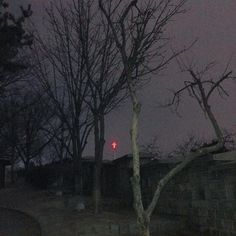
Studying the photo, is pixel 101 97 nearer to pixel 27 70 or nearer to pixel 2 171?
pixel 27 70

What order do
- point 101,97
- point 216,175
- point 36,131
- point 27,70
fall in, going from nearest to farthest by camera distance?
1. point 216,175
2. point 101,97
3. point 27,70
4. point 36,131

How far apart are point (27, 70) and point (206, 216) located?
1162cm

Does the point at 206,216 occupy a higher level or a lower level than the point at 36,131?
lower

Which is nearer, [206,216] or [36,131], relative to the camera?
[206,216]

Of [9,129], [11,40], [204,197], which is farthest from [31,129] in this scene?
[204,197]

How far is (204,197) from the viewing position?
41.0ft

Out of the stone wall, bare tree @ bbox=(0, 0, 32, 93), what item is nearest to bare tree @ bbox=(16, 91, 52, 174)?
bare tree @ bbox=(0, 0, 32, 93)

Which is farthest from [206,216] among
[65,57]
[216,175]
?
[65,57]

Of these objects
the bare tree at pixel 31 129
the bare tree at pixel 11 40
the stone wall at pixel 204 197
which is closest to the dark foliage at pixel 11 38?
the bare tree at pixel 11 40

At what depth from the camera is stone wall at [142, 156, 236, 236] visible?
11.3m

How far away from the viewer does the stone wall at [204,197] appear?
37.0 ft

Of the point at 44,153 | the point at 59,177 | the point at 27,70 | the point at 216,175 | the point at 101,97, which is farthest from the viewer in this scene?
the point at 44,153

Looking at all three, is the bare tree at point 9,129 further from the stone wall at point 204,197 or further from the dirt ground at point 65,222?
the stone wall at point 204,197

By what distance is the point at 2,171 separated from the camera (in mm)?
43625
